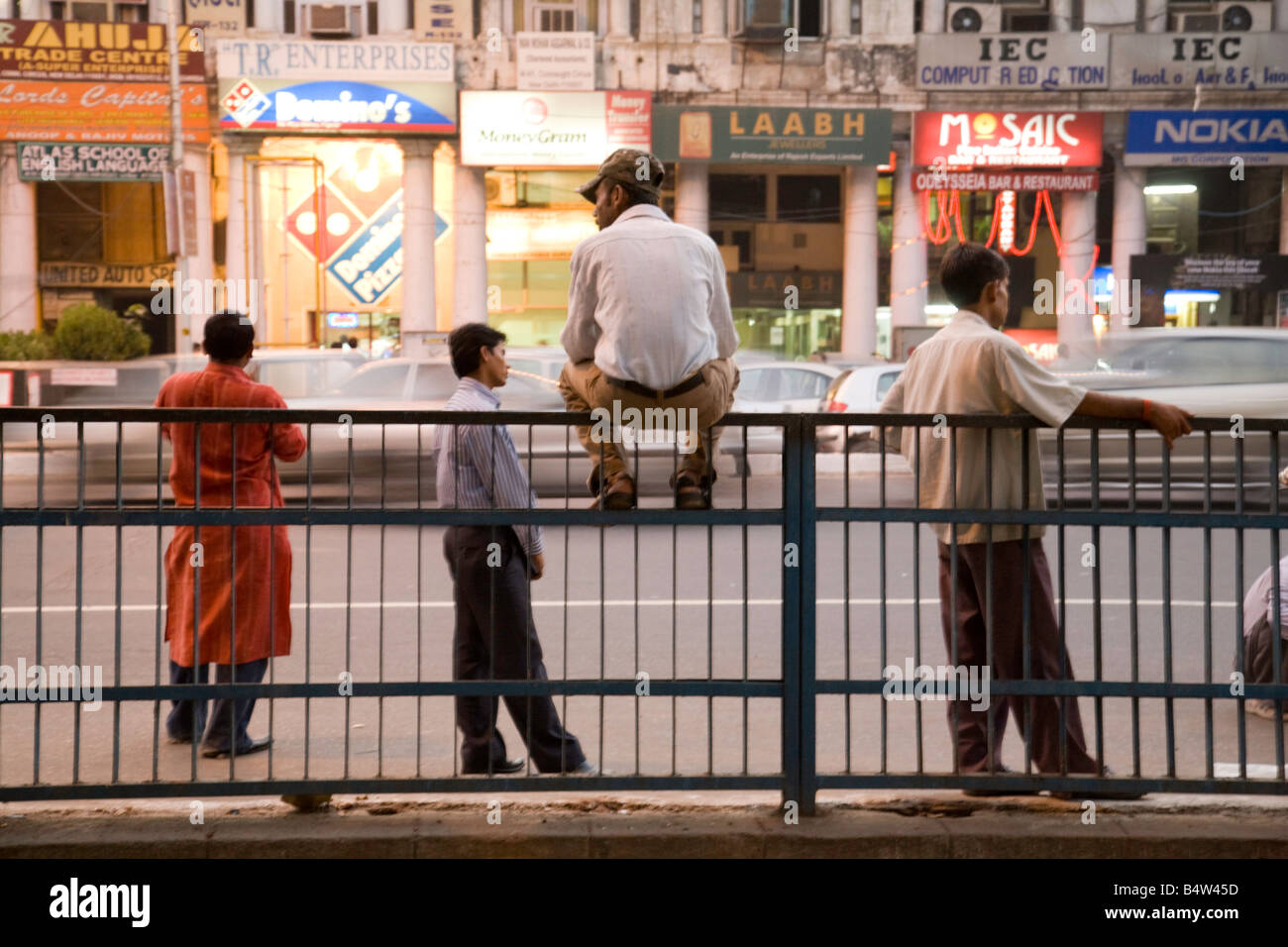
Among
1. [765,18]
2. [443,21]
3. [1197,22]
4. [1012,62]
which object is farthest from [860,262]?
[443,21]

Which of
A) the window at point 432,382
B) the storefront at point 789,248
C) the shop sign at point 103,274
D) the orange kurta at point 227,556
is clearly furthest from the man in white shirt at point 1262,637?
the shop sign at point 103,274

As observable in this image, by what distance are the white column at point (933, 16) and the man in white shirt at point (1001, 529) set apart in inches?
1146

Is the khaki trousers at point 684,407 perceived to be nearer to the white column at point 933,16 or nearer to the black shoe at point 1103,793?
the black shoe at point 1103,793

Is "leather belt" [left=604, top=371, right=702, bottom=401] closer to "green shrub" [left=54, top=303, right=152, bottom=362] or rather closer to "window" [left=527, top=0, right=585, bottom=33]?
"green shrub" [left=54, top=303, right=152, bottom=362]

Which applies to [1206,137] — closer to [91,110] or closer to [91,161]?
[91,110]

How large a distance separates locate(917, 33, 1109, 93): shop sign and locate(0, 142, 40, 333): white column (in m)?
19.1

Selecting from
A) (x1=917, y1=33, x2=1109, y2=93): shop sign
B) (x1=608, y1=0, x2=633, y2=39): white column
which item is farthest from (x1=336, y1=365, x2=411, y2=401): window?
(x1=917, y1=33, x2=1109, y2=93): shop sign

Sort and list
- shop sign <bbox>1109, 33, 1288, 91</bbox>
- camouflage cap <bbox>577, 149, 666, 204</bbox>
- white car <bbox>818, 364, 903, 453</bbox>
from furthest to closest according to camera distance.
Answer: shop sign <bbox>1109, 33, 1288, 91</bbox>, white car <bbox>818, 364, 903, 453</bbox>, camouflage cap <bbox>577, 149, 666, 204</bbox>

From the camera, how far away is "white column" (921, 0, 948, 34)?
3167cm

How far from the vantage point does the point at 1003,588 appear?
4398 millimetres

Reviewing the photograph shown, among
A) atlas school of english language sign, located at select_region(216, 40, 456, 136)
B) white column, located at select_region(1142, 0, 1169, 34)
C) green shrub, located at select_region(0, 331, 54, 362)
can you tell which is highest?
white column, located at select_region(1142, 0, 1169, 34)

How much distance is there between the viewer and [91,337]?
1955 cm

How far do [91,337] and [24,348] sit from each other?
112 cm

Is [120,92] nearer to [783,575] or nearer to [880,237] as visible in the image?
[880,237]
